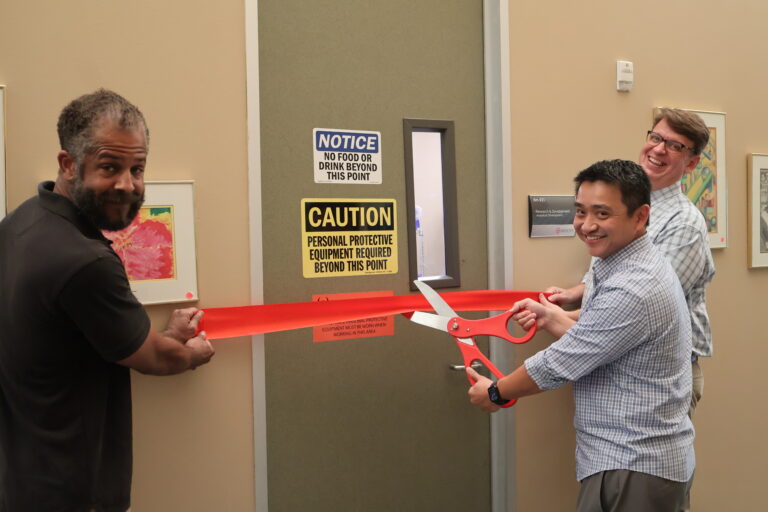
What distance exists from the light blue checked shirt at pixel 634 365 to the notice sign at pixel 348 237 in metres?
0.79

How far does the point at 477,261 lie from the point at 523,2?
3.71ft

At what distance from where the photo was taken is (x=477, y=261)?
268 cm

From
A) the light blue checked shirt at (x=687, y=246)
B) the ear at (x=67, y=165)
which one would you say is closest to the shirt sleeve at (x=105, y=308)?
the ear at (x=67, y=165)

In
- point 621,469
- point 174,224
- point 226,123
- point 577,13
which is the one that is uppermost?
point 577,13

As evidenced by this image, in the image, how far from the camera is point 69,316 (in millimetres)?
1529

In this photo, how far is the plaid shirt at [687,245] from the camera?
2270mm

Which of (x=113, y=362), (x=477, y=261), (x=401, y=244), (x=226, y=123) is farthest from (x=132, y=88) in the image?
(x=477, y=261)

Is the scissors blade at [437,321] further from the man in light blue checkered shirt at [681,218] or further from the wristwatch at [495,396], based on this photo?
the man in light blue checkered shirt at [681,218]

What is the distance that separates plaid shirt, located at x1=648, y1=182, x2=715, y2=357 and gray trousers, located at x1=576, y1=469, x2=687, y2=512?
71 cm

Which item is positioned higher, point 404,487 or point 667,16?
point 667,16

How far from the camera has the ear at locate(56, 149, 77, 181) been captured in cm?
158

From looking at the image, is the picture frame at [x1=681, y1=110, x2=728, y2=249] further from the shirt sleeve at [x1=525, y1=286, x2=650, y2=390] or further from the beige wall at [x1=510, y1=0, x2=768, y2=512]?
the shirt sleeve at [x1=525, y1=286, x2=650, y2=390]

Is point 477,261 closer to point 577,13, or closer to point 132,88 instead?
point 577,13

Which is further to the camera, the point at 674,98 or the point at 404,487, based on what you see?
the point at 674,98
